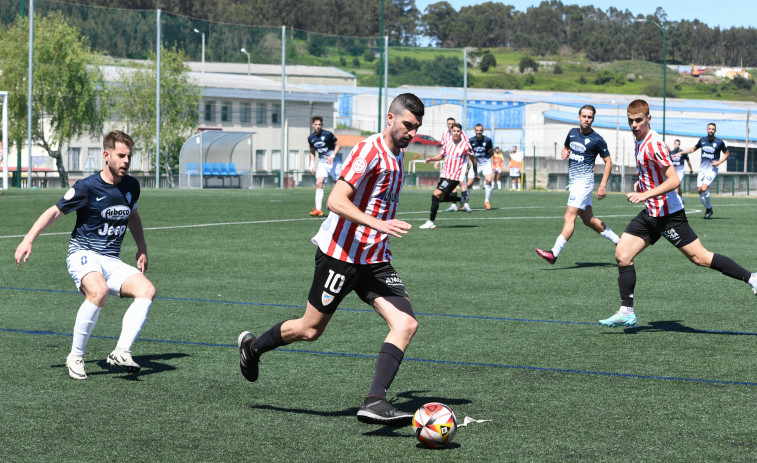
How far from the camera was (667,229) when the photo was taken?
9.24 metres

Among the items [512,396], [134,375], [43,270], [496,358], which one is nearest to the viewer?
[512,396]

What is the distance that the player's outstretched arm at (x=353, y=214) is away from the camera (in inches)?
217

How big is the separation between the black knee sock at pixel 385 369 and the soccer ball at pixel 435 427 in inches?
15.0

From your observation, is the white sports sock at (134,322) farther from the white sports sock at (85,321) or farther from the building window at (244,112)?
the building window at (244,112)

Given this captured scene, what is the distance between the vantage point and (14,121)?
46750 mm

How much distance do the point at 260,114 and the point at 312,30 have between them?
7653 cm

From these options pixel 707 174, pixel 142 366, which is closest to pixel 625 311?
pixel 142 366

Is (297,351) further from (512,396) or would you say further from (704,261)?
(704,261)

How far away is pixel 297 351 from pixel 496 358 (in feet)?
5.06

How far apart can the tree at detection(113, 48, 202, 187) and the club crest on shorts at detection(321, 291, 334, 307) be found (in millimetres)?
47529

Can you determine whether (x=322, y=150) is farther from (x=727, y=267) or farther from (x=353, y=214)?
(x=353, y=214)

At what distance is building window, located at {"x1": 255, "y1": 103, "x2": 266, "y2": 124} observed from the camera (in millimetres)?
68562

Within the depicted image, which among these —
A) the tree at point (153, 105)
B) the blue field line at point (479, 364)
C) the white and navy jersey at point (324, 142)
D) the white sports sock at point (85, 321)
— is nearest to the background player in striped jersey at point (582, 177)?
the blue field line at point (479, 364)

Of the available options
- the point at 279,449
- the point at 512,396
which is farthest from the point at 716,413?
the point at 279,449
